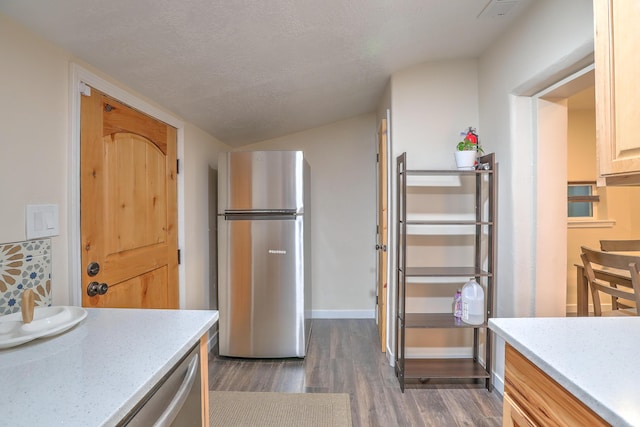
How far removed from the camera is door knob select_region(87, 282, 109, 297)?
158 cm

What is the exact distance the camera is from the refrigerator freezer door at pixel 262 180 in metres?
2.71

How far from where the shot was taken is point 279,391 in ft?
7.64

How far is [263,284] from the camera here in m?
2.74

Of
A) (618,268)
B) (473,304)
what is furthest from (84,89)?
(618,268)

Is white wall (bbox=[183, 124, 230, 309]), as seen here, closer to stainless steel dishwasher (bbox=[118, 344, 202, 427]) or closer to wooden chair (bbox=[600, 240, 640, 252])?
stainless steel dishwasher (bbox=[118, 344, 202, 427])

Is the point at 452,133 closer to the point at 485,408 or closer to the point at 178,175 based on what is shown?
the point at 485,408

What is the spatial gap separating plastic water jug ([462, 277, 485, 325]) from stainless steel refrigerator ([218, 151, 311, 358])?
1268mm

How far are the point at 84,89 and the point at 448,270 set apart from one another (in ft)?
8.05

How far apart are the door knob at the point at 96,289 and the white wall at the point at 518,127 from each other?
2.37 metres

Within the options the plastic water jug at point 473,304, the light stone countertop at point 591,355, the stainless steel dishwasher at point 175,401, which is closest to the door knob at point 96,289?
the stainless steel dishwasher at point 175,401

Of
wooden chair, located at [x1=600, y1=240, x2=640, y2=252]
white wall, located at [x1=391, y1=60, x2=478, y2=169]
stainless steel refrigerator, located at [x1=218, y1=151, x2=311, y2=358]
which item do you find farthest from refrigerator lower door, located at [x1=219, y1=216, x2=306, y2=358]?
wooden chair, located at [x1=600, y1=240, x2=640, y2=252]

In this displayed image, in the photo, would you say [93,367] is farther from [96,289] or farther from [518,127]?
[518,127]

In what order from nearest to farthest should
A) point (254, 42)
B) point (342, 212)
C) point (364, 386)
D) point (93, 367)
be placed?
point (93, 367) → point (254, 42) → point (364, 386) → point (342, 212)

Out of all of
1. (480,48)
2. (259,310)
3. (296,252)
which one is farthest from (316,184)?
(480,48)
